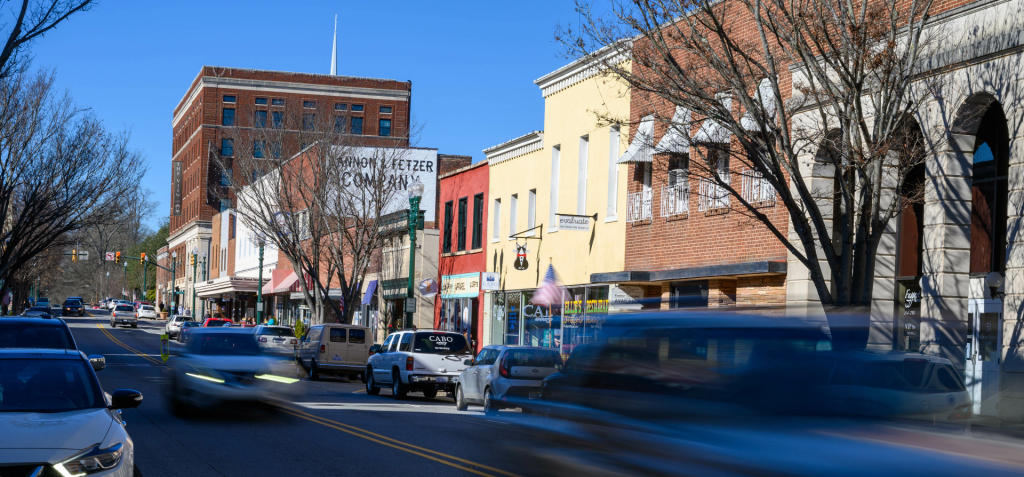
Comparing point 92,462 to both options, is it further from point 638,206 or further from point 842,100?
point 638,206

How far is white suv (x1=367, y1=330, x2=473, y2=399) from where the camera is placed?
2414 centimetres

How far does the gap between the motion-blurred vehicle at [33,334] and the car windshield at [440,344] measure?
12.0 meters

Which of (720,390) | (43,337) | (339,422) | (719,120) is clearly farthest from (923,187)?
(43,337)

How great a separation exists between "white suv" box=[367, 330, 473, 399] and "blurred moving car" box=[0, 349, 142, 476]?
49.4 ft

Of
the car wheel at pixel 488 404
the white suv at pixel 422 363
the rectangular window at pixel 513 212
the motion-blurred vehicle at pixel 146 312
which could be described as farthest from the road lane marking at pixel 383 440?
the motion-blurred vehicle at pixel 146 312

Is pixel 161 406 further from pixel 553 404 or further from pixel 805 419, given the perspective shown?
pixel 805 419

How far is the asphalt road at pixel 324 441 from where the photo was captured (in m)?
11.7

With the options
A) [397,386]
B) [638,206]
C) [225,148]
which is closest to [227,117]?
[225,148]

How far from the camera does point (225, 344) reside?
17453 mm

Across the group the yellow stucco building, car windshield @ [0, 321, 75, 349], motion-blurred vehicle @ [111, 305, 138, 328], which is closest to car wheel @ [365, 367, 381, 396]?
the yellow stucco building

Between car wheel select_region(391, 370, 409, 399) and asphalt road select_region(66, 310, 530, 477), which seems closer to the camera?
asphalt road select_region(66, 310, 530, 477)

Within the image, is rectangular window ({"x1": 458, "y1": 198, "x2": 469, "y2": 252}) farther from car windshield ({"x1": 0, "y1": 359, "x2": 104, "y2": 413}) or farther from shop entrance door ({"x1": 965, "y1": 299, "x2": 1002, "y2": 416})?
car windshield ({"x1": 0, "y1": 359, "x2": 104, "y2": 413})

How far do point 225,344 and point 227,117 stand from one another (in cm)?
8121

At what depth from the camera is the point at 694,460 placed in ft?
21.1
